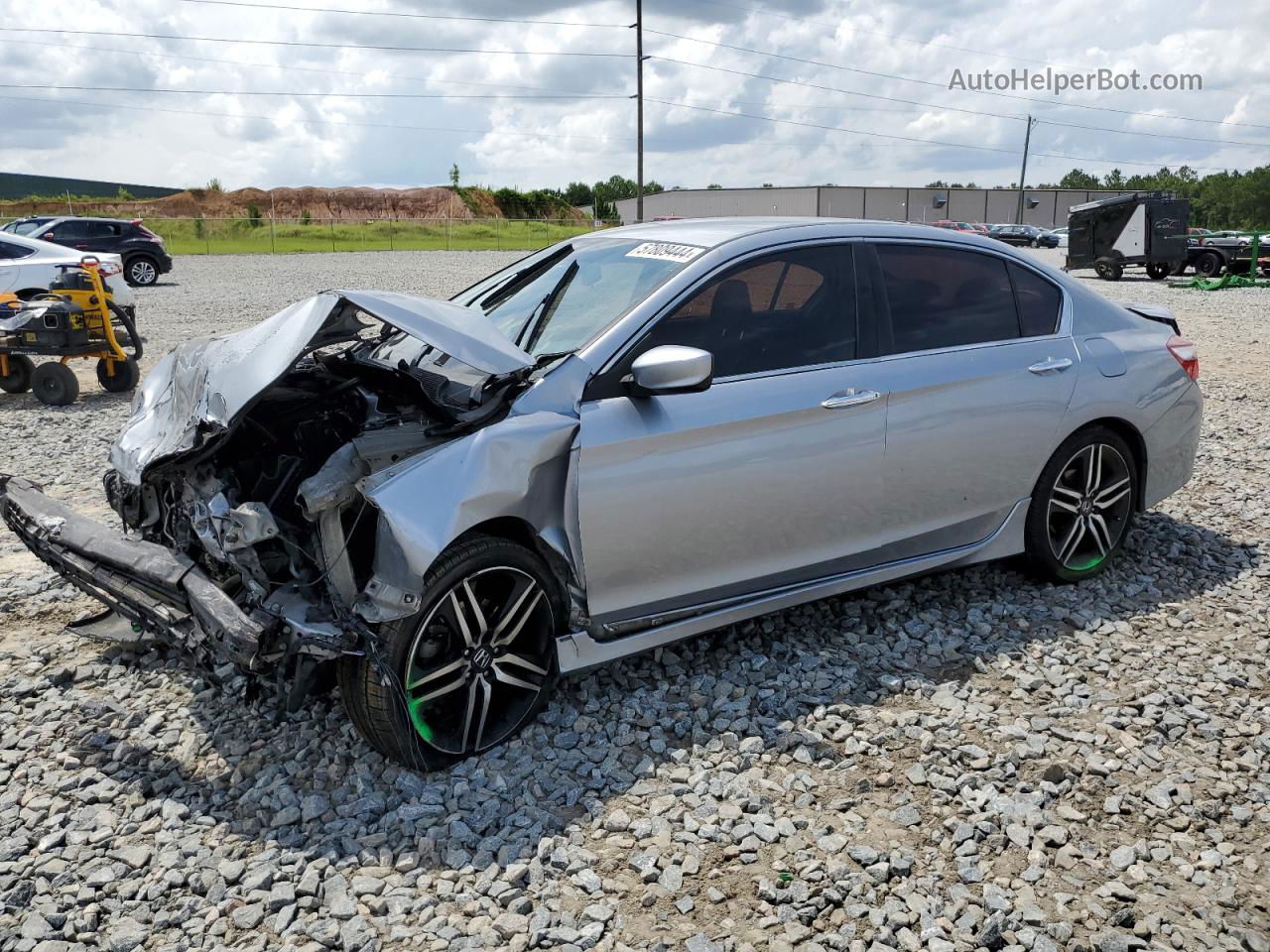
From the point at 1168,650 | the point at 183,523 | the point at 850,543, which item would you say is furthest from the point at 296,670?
the point at 1168,650

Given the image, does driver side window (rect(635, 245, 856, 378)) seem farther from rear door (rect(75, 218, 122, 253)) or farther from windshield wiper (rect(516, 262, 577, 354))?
rear door (rect(75, 218, 122, 253))

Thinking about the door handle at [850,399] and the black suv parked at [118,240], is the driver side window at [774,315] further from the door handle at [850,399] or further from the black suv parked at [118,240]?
the black suv parked at [118,240]

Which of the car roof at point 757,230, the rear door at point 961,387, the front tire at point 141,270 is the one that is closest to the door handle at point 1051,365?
the rear door at point 961,387

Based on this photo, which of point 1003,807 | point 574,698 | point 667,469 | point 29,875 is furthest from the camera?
point 574,698

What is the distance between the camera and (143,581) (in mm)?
3465

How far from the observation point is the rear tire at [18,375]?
10562 millimetres

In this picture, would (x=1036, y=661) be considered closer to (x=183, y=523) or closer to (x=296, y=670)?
(x=296, y=670)

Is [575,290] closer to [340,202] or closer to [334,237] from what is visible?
[334,237]

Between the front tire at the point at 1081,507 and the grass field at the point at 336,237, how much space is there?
40.7 meters

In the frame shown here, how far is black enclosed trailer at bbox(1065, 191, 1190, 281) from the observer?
25031mm

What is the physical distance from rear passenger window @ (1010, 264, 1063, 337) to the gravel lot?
129 centimetres

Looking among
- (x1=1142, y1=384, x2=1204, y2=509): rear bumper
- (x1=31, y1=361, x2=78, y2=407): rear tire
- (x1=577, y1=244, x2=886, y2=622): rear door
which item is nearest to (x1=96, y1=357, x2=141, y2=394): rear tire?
(x1=31, y1=361, x2=78, y2=407): rear tire

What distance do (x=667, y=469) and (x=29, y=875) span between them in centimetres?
235

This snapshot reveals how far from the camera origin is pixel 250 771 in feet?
11.6
